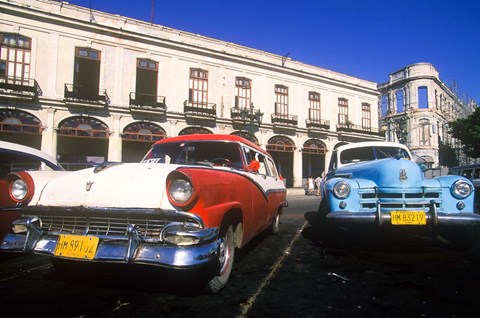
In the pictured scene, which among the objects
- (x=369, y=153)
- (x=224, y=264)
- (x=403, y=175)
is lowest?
(x=224, y=264)

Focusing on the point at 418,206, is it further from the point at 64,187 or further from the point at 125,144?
the point at 125,144

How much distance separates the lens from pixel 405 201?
12.1ft

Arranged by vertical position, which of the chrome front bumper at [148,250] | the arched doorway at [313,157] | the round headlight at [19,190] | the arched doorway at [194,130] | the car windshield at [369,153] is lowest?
the chrome front bumper at [148,250]

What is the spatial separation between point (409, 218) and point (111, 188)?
11.7 ft

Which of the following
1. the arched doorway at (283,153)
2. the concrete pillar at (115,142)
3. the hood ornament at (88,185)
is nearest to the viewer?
the hood ornament at (88,185)

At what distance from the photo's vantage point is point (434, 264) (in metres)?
3.29

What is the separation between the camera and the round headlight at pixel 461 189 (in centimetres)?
361

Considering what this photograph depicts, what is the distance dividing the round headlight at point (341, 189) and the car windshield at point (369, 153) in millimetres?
2196

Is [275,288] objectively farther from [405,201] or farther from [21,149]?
[21,149]

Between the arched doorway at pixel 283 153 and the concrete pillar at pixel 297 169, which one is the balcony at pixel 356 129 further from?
the arched doorway at pixel 283 153

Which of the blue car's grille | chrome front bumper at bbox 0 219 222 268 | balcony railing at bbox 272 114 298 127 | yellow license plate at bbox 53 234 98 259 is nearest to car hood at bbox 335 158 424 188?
the blue car's grille

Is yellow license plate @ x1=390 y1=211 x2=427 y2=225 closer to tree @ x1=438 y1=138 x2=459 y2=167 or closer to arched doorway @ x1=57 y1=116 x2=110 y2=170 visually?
arched doorway @ x1=57 y1=116 x2=110 y2=170

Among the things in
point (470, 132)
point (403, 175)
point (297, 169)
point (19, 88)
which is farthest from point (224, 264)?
point (470, 132)

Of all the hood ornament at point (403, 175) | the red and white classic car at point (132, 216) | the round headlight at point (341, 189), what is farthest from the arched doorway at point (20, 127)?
the hood ornament at point (403, 175)
